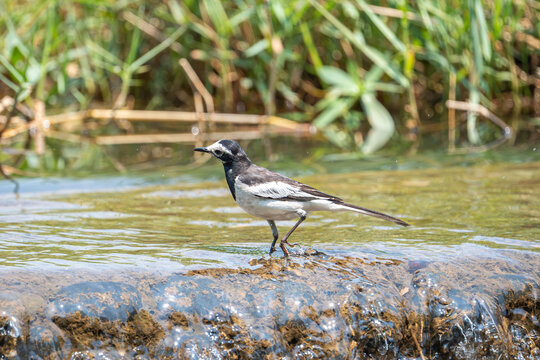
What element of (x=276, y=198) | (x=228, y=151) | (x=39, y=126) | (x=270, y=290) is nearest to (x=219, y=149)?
(x=228, y=151)

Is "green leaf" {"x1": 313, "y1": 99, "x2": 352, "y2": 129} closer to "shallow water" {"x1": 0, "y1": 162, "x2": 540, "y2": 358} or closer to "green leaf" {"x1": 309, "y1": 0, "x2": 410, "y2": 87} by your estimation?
"green leaf" {"x1": 309, "y1": 0, "x2": 410, "y2": 87}

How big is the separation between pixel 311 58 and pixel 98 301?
24.7 feet

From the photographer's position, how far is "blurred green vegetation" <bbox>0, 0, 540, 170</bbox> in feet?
28.1

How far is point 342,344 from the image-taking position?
3559 mm

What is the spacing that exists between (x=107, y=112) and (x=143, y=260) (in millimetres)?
5954

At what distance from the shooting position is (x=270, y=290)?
361 cm

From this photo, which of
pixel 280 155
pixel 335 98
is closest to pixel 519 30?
pixel 335 98

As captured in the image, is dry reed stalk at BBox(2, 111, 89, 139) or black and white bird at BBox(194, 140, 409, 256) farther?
dry reed stalk at BBox(2, 111, 89, 139)

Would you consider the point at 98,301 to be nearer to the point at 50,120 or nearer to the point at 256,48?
the point at 256,48

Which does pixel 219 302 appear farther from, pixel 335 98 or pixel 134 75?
pixel 134 75

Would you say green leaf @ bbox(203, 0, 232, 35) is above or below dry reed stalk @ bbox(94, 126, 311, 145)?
Result: above

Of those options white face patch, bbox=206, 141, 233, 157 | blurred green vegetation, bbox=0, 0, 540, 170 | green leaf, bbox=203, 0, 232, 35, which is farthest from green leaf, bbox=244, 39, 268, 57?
white face patch, bbox=206, 141, 233, 157

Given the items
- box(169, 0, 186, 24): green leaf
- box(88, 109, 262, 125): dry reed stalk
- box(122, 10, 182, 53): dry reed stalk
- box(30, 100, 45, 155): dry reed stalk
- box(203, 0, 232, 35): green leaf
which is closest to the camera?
box(30, 100, 45, 155): dry reed stalk

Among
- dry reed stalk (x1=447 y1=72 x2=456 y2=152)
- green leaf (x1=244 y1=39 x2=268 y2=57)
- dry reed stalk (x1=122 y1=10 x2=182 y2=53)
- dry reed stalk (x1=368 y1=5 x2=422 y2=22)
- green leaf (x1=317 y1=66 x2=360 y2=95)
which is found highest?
dry reed stalk (x1=122 y1=10 x2=182 y2=53)
